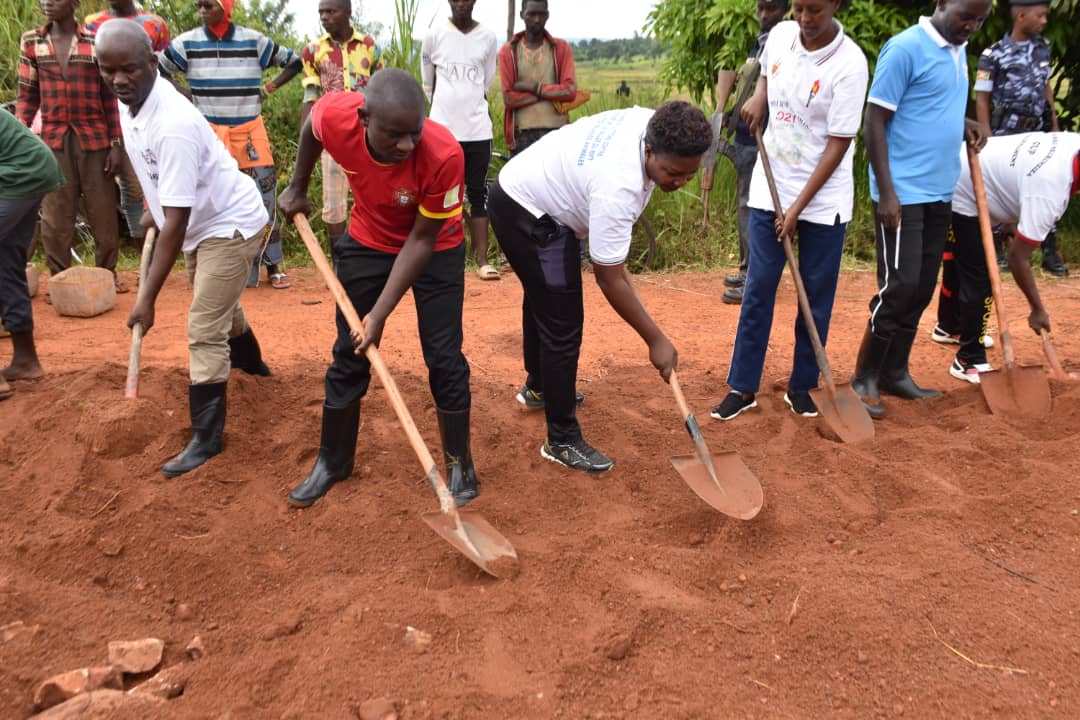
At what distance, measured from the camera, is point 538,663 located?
2.31m

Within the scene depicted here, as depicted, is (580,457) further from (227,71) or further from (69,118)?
(69,118)

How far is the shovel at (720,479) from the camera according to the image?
9.75 ft

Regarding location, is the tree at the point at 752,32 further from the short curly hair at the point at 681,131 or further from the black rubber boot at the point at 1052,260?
the short curly hair at the point at 681,131

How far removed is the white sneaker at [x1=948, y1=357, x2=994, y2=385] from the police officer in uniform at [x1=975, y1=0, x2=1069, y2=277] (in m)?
2.05

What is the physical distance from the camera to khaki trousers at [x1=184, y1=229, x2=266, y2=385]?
3.32 m

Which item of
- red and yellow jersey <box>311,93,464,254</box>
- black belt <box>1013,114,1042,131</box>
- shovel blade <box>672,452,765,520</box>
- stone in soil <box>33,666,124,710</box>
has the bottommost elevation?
stone in soil <box>33,666,124,710</box>

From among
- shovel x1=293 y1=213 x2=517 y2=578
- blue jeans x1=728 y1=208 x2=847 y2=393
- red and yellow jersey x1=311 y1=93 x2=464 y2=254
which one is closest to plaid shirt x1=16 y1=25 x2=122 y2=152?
red and yellow jersey x1=311 y1=93 x2=464 y2=254

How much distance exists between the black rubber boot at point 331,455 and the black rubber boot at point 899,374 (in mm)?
2541

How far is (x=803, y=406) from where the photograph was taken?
4027 millimetres

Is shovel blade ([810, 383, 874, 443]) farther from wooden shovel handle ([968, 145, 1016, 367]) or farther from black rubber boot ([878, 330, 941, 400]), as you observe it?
wooden shovel handle ([968, 145, 1016, 367])

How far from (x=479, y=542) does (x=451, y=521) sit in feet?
0.36

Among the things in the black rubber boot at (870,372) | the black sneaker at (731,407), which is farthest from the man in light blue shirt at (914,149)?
the black sneaker at (731,407)

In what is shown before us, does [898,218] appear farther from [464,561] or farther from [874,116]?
[464,561]

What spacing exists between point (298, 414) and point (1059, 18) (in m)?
6.25
